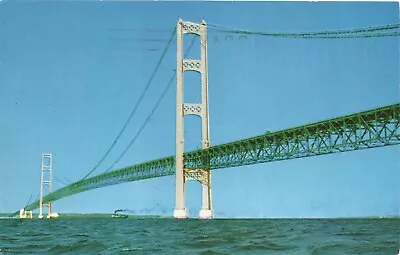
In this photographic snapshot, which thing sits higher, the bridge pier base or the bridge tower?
the bridge tower

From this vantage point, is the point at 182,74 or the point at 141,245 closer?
the point at 141,245

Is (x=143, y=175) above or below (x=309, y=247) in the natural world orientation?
above

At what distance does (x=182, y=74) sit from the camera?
48969mm

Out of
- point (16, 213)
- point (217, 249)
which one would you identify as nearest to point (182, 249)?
point (217, 249)

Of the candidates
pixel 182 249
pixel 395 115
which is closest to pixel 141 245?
pixel 182 249

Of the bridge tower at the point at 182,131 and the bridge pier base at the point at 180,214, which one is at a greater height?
the bridge tower at the point at 182,131

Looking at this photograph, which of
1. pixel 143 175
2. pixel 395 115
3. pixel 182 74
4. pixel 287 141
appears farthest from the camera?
pixel 143 175

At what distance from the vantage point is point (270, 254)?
43.5 feet

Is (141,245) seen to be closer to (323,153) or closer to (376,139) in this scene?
(376,139)

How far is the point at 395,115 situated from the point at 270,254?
20000 mm

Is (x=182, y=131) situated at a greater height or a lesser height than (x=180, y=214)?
greater

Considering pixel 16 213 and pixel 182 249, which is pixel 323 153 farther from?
pixel 16 213

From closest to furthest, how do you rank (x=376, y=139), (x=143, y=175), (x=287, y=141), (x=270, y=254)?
(x=270, y=254), (x=376, y=139), (x=287, y=141), (x=143, y=175)

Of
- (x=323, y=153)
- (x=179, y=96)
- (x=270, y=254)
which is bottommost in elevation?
(x=270, y=254)
